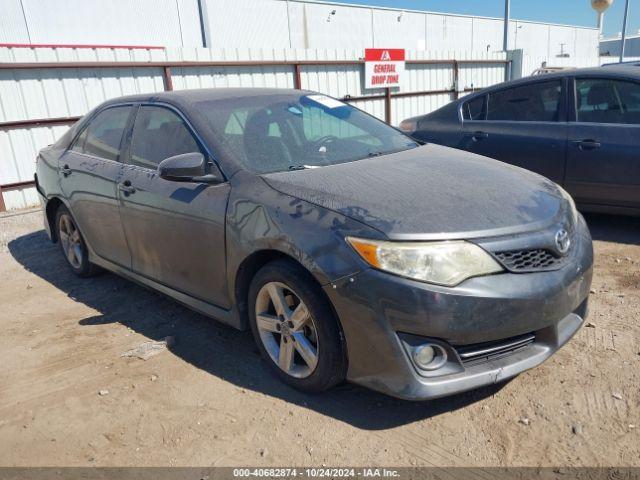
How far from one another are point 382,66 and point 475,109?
7.48 meters

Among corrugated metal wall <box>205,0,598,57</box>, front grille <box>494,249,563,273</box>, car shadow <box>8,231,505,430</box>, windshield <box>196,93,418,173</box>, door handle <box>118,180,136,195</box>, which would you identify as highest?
corrugated metal wall <box>205,0,598,57</box>

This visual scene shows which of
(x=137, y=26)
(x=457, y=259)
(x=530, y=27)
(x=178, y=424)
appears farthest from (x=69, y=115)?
(x=530, y=27)

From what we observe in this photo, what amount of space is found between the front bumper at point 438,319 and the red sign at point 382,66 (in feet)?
36.0

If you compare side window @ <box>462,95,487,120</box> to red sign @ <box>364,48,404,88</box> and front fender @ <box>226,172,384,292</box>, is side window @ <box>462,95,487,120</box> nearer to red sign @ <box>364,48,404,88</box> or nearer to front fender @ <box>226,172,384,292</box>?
front fender @ <box>226,172,384,292</box>

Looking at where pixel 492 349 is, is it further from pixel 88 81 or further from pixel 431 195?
pixel 88 81

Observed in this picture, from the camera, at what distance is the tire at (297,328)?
2535mm

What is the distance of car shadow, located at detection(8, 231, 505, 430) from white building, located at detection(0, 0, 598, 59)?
21.6 metres

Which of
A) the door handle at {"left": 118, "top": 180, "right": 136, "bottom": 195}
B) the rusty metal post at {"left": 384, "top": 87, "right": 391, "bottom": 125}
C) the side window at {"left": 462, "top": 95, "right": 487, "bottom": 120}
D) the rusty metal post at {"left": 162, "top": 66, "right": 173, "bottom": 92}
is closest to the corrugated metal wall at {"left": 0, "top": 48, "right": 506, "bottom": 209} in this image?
the rusty metal post at {"left": 162, "top": 66, "right": 173, "bottom": 92}

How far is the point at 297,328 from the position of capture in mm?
2713

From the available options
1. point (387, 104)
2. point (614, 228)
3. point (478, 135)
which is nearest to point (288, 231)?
point (478, 135)

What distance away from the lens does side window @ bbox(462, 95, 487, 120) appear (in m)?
5.79

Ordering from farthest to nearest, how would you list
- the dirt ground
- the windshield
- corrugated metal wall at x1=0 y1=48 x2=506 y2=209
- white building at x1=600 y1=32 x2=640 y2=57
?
white building at x1=600 y1=32 x2=640 y2=57 → corrugated metal wall at x1=0 y1=48 x2=506 y2=209 → the windshield → the dirt ground

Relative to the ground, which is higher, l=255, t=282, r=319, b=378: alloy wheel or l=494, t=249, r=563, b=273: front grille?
l=494, t=249, r=563, b=273: front grille

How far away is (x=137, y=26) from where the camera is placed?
2542 cm
